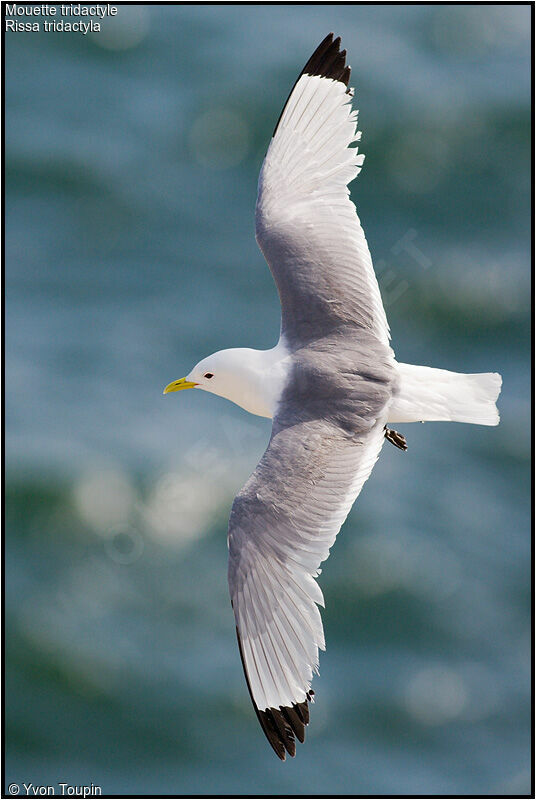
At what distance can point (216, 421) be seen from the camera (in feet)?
28.5

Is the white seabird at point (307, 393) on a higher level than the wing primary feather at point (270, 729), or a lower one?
higher

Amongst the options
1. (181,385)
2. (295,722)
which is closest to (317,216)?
(181,385)

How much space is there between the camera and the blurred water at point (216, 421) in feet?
27.3

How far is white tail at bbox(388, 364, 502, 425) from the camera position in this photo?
15.5ft

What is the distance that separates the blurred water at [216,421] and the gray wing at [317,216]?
3399 millimetres

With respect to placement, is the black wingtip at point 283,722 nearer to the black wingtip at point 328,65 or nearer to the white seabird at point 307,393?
the white seabird at point 307,393

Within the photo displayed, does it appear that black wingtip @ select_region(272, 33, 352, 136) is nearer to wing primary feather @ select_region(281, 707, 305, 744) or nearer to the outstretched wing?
the outstretched wing

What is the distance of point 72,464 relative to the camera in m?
8.78

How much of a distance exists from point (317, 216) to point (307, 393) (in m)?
0.88

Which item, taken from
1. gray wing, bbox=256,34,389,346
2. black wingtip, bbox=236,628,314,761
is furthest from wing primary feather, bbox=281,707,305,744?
gray wing, bbox=256,34,389,346

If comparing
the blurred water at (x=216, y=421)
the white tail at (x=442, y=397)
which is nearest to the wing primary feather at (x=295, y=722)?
the white tail at (x=442, y=397)

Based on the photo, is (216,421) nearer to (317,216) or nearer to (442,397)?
(317,216)

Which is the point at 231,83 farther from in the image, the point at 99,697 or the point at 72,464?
the point at 99,697

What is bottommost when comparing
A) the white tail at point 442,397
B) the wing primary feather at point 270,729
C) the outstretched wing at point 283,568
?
the wing primary feather at point 270,729
